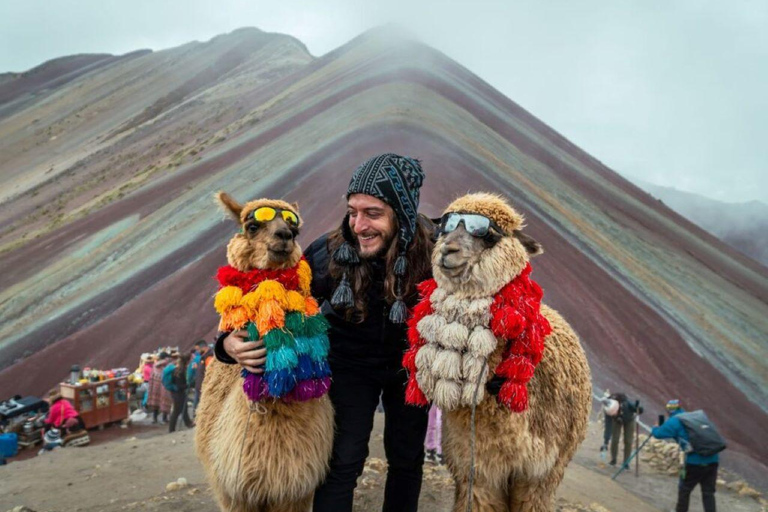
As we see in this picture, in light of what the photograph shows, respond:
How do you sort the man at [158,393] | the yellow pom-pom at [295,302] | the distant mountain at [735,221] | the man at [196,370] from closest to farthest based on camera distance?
the yellow pom-pom at [295,302]
the man at [196,370]
the man at [158,393]
the distant mountain at [735,221]

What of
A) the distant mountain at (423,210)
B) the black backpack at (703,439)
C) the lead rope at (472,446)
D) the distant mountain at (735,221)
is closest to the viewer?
the lead rope at (472,446)

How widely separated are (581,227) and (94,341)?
11.7m

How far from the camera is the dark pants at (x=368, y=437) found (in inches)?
86.3

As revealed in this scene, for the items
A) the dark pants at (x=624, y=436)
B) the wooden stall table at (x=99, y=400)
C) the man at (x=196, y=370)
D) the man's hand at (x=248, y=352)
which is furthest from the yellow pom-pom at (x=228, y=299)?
the wooden stall table at (x=99, y=400)

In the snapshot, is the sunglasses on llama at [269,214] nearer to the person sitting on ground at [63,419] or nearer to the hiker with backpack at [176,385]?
the hiker with backpack at [176,385]

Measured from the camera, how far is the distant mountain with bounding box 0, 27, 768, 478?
32.6 ft

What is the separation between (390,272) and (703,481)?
4.61m

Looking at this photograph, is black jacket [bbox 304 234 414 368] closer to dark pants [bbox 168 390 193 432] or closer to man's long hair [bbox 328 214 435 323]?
man's long hair [bbox 328 214 435 323]

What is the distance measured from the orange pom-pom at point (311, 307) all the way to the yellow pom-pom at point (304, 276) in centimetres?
4

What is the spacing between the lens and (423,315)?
7.13 ft

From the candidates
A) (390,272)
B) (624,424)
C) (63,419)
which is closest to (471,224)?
(390,272)

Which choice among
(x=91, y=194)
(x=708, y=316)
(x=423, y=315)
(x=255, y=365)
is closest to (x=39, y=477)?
(x=255, y=365)

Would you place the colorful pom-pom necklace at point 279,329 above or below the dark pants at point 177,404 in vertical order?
above

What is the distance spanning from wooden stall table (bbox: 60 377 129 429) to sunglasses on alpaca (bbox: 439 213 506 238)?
814 centimetres
